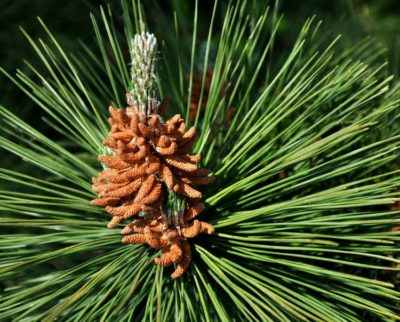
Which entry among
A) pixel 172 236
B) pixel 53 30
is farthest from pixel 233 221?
pixel 53 30

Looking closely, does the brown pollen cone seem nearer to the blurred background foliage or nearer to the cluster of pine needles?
the cluster of pine needles

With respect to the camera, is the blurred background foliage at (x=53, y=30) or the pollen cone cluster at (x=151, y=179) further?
the blurred background foliage at (x=53, y=30)

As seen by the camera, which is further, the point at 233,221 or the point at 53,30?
the point at 53,30

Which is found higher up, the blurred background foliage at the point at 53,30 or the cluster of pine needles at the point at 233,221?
the blurred background foliage at the point at 53,30

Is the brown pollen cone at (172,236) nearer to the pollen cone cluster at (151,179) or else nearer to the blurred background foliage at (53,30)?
the pollen cone cluster at (151,179)

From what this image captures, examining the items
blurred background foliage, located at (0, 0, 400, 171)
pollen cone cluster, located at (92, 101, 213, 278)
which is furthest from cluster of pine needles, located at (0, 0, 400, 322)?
blurred background foliage, located at (0, 0, 400, 171)

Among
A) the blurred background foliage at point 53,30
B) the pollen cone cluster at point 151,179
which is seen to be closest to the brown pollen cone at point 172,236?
the pollen cone cluster at point 151,179

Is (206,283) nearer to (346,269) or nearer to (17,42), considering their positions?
(346,269)

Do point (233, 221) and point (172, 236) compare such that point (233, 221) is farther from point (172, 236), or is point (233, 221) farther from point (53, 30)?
point (53, 30)
